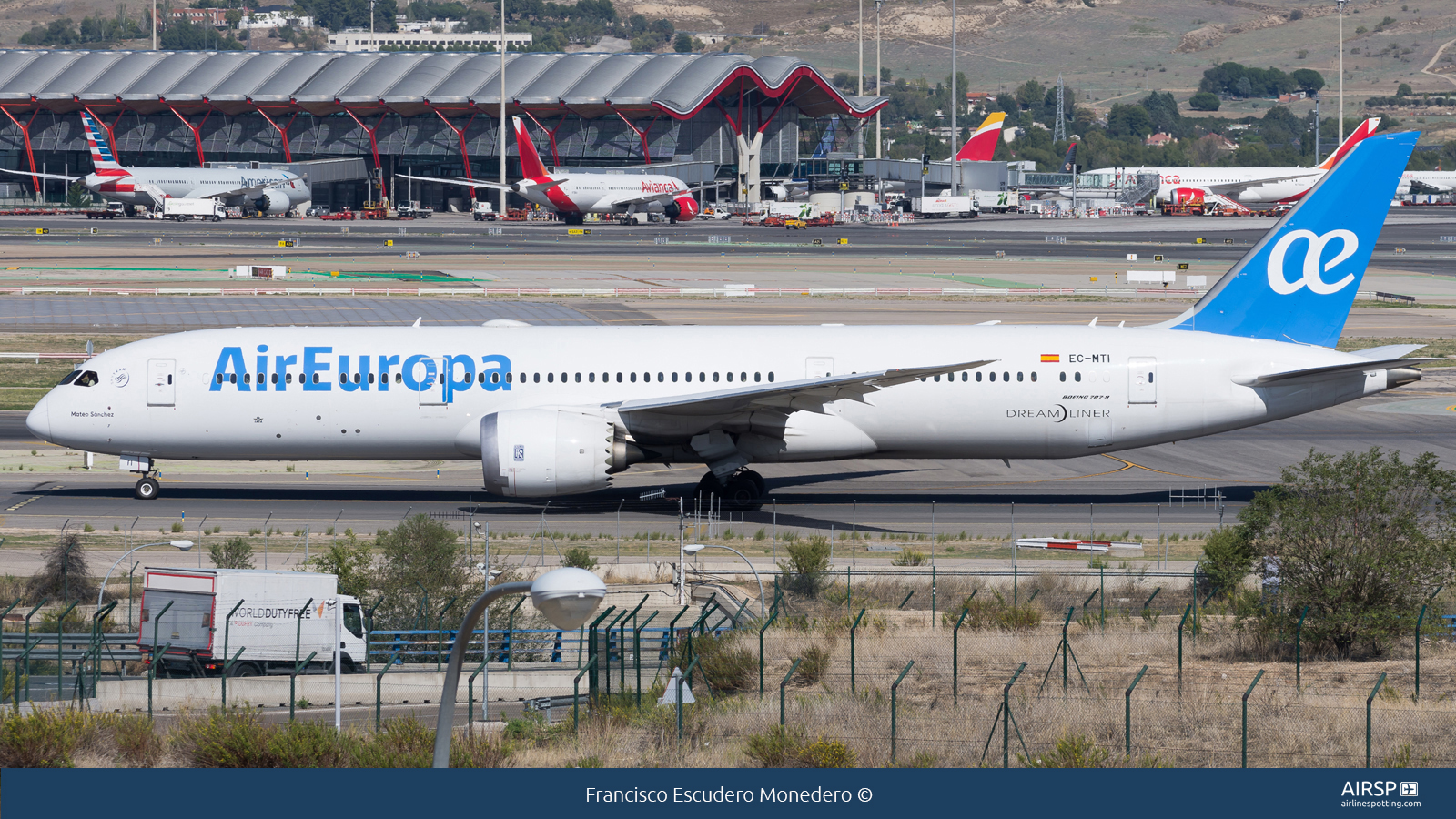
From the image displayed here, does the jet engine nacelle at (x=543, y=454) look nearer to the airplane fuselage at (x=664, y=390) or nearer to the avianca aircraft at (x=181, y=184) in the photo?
the airplane fuselage at (x=664, y=390)

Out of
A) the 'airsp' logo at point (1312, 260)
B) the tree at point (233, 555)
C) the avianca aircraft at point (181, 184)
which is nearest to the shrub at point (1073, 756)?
the tree at point (233, 555)

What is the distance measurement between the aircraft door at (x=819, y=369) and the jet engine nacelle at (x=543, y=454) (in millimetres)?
6042

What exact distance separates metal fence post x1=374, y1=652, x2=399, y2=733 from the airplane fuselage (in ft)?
43.8

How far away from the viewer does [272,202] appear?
181 m

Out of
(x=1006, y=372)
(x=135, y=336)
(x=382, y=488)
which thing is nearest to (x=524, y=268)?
(x=135, y=336)

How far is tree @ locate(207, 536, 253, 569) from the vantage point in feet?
108

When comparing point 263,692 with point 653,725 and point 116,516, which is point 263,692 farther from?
point 116,516

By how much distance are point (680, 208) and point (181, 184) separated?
194 feet

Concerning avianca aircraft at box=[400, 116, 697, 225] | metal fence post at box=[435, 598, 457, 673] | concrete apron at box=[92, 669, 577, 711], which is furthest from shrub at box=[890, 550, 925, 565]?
avianca aircraft at box=[400, 116, 697, 225]

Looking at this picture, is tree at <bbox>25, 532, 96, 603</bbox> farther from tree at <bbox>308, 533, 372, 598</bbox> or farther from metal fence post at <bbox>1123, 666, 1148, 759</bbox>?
metal fence post at <bbox>1123, 666, 1148, 759</bbox>

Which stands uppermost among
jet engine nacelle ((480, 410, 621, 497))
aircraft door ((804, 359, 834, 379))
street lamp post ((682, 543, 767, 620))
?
aircraft door ((804, 359, 834, 379))

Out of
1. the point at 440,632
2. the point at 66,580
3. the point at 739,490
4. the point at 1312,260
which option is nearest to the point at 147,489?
the point at 66,580

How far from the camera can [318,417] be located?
40.6 meters

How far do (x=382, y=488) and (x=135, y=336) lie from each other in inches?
1274
